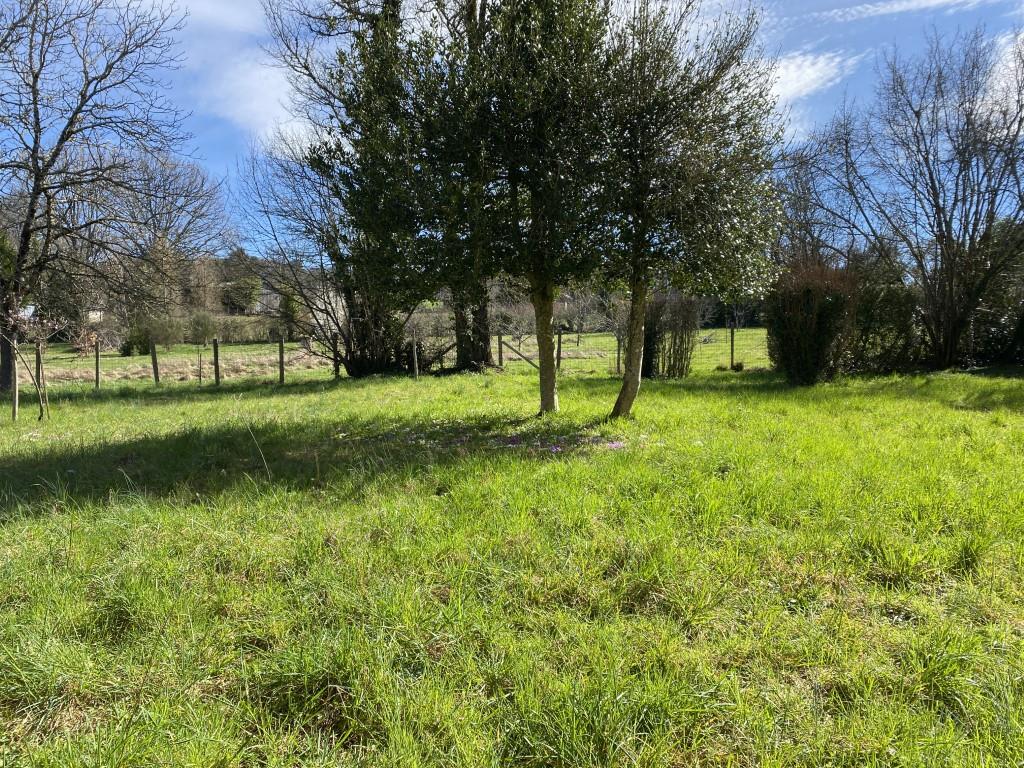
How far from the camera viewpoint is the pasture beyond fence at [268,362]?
15.4 m

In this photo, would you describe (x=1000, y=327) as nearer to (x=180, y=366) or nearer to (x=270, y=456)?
(x=270, y=456)

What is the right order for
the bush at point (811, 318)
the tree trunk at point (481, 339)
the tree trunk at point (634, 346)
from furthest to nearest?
the tree trunk at point (481, 339)
the bush at point (811, 318)
the tree trunk at point (634, 346)

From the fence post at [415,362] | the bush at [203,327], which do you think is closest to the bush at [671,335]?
the fence post at [415,362]

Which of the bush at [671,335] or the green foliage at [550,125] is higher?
the green foliage at [550,125]

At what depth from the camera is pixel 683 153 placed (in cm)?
591

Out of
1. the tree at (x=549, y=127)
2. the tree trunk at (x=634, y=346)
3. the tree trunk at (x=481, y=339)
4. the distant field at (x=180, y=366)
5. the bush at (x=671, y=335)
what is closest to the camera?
the tree at (x=549, y=127)

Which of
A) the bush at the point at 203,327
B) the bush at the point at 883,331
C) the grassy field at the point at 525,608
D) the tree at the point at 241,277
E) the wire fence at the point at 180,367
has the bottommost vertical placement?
the grassy field at the point at 525,608

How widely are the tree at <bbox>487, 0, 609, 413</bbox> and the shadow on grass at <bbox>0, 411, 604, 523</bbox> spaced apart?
7.04ft

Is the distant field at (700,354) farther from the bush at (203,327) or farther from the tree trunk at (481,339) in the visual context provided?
the bush at (203,327)

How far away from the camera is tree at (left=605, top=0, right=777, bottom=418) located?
5.81 m

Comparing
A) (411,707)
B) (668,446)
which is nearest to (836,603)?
(411,707)

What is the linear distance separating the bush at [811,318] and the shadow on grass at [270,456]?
6.46 metres

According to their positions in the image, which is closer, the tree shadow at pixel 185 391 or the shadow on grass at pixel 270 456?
the shadow on grass at pixel 270 456

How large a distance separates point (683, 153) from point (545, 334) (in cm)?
276
